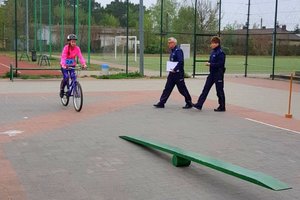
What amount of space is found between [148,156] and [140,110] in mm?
4763

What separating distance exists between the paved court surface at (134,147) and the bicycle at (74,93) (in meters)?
0.25

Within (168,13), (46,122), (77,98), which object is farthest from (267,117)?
(168,13)

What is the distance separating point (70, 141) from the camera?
813cm

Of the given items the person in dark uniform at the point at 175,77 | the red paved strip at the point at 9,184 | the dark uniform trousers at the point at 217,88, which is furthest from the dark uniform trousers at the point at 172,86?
the red paved strip at the point at 9,184

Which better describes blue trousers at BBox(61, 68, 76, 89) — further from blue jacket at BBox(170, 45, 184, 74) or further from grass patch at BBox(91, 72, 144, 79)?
grass patch at BBox(91, 72, 144, 79)

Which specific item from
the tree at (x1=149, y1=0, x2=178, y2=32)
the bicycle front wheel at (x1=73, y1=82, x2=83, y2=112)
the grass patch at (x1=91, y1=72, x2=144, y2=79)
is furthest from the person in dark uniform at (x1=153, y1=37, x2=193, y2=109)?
the tree at (x1=149, y1=0, x2=178, y2=32)

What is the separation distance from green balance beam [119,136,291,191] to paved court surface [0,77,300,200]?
0.15 meters

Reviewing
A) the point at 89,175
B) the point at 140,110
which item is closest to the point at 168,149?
the point at 89,175

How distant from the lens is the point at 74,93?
37.8 ft

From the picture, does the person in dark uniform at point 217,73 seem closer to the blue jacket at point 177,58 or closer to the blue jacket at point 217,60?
the blue jacket at point 217,60

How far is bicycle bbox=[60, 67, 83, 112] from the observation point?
11.4 metres

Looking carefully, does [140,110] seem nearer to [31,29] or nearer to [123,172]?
[123,172]

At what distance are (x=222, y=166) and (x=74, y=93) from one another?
6.37 metres

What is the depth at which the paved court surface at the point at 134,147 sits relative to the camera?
5582 millimetres
